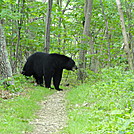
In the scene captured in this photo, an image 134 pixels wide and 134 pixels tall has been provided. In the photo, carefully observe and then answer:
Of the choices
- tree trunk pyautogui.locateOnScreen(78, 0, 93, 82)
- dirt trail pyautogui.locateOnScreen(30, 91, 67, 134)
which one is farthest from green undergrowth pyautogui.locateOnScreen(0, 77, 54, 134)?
tree trunk pyautogui.locateOnScreen(78, 0, 93, 82)

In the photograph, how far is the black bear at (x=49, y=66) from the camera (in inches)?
500

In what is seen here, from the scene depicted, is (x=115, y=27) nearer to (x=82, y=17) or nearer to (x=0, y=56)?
(x=82, y=17)

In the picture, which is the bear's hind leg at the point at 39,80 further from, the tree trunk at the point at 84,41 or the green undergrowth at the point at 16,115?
the green undergrowth at the point at 16,115

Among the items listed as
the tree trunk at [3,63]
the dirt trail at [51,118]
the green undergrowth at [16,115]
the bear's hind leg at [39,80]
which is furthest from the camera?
the bear's hind leg at [39,80]

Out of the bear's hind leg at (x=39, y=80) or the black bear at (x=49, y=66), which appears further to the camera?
the bear's hind leg at (x=39, y=80)

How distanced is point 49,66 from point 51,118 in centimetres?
617

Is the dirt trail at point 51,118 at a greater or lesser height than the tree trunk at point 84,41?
lesser

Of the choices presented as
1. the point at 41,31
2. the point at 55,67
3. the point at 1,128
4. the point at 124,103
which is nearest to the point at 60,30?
the point at 41,31

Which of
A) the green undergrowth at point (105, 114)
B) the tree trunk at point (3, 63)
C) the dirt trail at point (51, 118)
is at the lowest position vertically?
the dirt trail at point (51, 118)

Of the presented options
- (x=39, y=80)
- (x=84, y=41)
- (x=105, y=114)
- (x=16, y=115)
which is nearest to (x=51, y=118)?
(x=16, y=115)

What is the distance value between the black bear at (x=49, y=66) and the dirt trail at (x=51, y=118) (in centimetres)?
355

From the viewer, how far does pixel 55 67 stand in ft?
42.0

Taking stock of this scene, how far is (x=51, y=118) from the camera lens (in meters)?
6.69

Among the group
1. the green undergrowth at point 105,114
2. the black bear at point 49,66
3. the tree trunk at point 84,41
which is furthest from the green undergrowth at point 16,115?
the tree trunk at point 84,41
